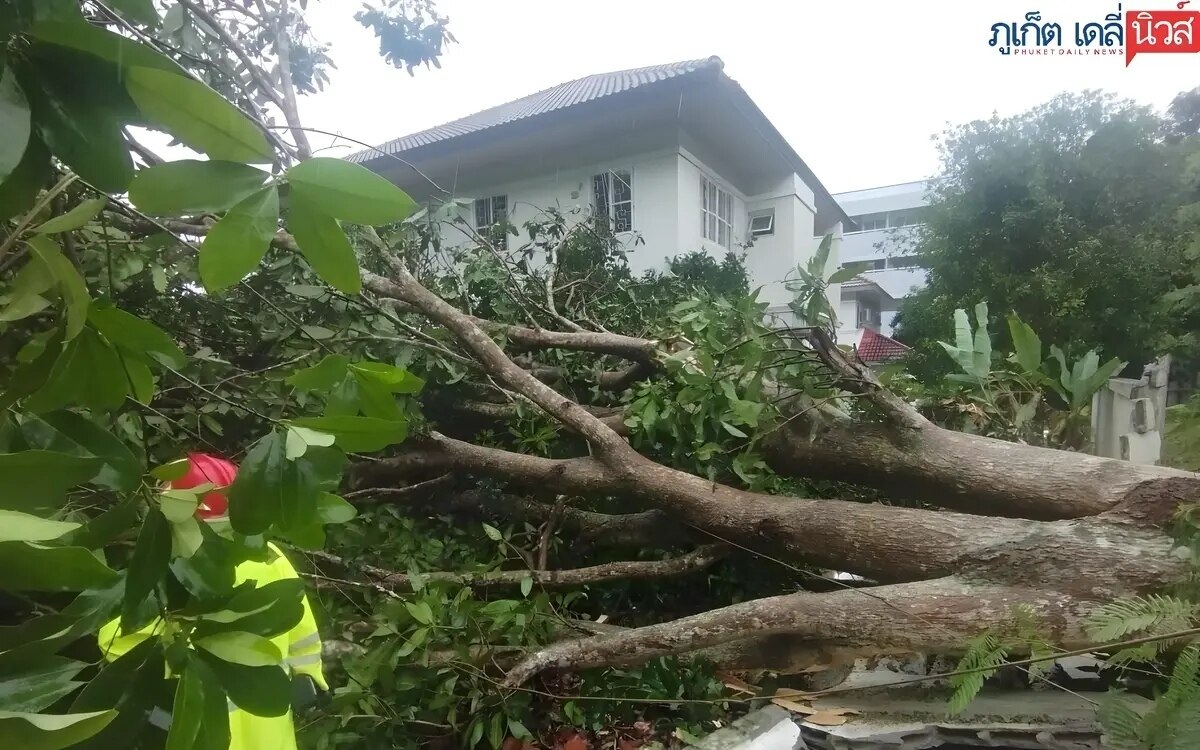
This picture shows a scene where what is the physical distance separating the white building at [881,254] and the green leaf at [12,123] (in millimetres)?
1564

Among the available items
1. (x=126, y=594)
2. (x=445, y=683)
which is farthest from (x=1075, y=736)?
(x=126, y=594)

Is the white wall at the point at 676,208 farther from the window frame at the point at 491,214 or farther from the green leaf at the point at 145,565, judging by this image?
the green leaf at the point at 145,565

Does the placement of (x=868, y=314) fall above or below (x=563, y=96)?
below

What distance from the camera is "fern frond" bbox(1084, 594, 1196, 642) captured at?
2.25ft

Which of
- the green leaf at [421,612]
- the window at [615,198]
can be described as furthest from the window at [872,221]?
the green leaf at [421,612]

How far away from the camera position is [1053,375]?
4.65 feet

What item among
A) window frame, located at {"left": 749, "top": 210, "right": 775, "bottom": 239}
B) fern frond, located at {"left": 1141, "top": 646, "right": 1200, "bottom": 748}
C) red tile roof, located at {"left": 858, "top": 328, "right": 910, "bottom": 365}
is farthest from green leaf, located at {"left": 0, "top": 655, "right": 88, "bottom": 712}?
window frame, located at {"left": 749, "top": 210, "right": 775, "bottom": 239}

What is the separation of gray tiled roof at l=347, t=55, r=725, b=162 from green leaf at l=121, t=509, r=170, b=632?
1530mm

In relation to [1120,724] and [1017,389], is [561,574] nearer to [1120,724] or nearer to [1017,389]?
[1120,724]

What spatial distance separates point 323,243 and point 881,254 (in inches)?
66.2

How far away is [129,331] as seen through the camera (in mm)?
319

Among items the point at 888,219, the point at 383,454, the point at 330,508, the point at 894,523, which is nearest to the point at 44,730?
the point at 330,508

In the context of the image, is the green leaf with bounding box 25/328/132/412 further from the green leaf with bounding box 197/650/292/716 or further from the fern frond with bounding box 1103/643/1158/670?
the fern frond with bounding box 1103/643/1158/670

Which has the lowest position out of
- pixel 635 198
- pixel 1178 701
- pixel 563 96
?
pixel 1178 701
